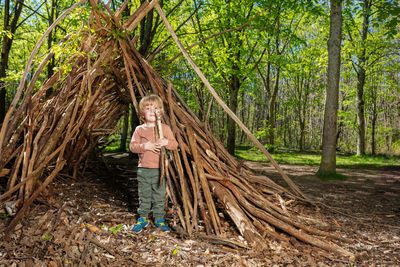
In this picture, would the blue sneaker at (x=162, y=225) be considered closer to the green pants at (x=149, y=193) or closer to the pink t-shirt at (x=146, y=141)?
the green pants at (x=149, y=193)

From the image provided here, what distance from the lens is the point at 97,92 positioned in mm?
3238

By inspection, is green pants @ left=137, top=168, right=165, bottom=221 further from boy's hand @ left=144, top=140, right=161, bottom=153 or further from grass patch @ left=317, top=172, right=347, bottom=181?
grass patch @ left=317, top=172, right=347, bottom=181

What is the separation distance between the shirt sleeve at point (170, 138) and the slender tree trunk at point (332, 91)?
17.0 feet

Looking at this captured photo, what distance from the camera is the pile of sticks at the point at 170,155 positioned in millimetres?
2684

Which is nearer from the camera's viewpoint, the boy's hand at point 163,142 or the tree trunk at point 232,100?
the boy's hand at point 163,142

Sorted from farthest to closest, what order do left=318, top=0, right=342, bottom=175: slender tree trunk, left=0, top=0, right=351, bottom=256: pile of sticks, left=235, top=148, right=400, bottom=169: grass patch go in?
left=235, top=148, right=400, bottom=169: grass patch, left=318, top=0, right=342, bottom=175: slender tree trunk, left=0, top=0, right=351, bottom=256: pile of sticks

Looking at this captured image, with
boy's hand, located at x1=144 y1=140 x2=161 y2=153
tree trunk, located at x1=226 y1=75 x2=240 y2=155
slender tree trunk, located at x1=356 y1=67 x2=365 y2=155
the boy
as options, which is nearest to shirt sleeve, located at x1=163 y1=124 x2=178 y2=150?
the boy

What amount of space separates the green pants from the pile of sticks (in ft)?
0.53

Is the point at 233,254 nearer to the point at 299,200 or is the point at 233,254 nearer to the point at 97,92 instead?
the point at 299,200

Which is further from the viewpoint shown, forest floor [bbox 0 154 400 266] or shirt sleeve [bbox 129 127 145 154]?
shirt sleeve [bbox 129 127 145 154]

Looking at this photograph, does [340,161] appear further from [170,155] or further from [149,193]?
[149,193]

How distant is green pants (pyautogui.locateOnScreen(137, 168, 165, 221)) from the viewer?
9.07ft

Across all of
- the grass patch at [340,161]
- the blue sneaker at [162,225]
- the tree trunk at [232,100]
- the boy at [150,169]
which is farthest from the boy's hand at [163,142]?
the grass patch at [340,161]

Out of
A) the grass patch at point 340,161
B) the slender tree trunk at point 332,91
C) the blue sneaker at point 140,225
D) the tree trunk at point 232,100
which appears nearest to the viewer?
the blue sneaker at point 140,225
